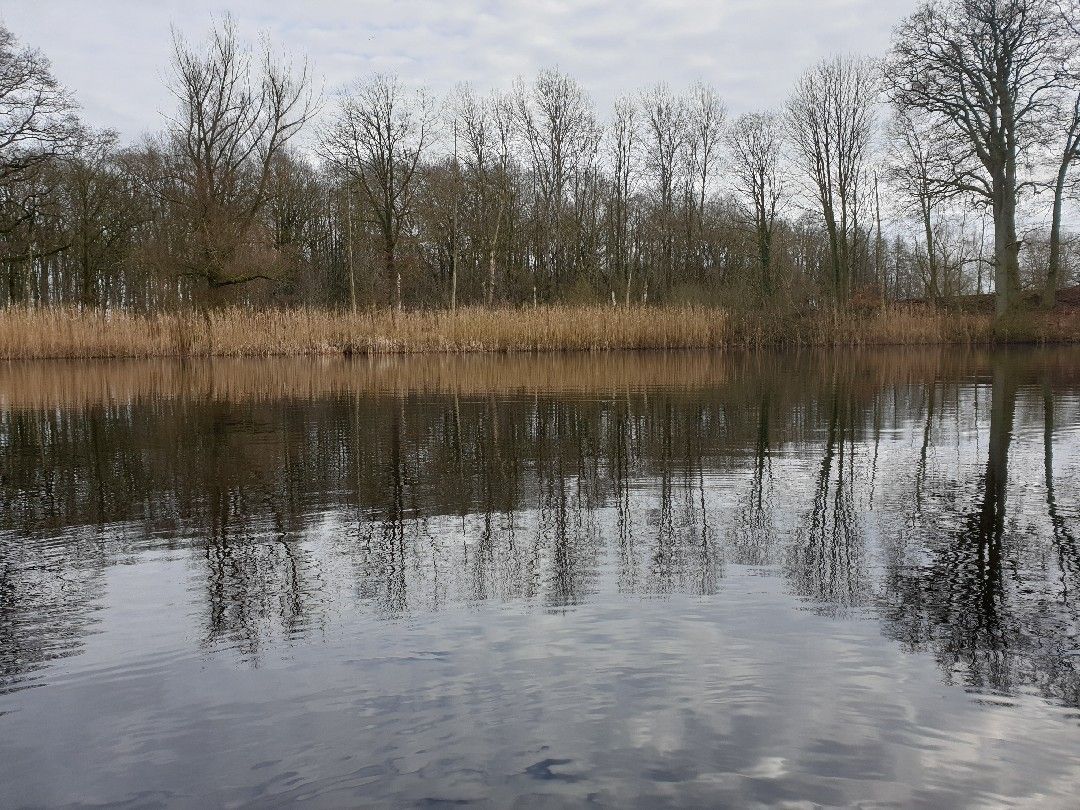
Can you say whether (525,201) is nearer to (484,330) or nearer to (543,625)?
(484,330)

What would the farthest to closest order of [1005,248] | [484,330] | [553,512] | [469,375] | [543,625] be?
[1005,248] → [484,330] → [469,375] → [553,512] → [543,625]

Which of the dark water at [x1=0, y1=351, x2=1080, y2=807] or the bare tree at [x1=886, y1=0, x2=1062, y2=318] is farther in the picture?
the bare tree at [x1=886, y1=0, x2=1062, y2=318]

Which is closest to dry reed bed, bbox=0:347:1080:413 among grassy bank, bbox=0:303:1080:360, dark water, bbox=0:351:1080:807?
grassy bank, bbox=0:303:1080:360

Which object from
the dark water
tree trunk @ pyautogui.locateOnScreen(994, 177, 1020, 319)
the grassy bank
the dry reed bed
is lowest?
the dark water

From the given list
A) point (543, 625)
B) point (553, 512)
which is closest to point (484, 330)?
point (553, 512)

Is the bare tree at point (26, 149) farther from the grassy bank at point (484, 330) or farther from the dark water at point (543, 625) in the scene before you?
the dark water at point (543, 625)

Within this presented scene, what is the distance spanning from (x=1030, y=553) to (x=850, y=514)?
1035 millimetres

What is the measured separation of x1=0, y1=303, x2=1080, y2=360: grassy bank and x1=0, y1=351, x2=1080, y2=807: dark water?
19.0m

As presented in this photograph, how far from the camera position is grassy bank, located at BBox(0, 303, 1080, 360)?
24.6 metres

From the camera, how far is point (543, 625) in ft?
10.6

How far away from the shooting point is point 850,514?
16.3ft

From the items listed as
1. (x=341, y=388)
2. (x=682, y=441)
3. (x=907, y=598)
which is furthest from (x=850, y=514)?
(x=341, y=388)

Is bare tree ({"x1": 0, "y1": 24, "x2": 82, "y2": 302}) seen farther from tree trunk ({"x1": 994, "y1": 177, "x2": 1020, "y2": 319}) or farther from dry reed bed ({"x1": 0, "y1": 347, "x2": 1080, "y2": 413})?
tree trunk ({"x1": 994, "y1": 177, "x2": 1020, "y2": 319})

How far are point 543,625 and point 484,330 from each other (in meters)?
24.3
